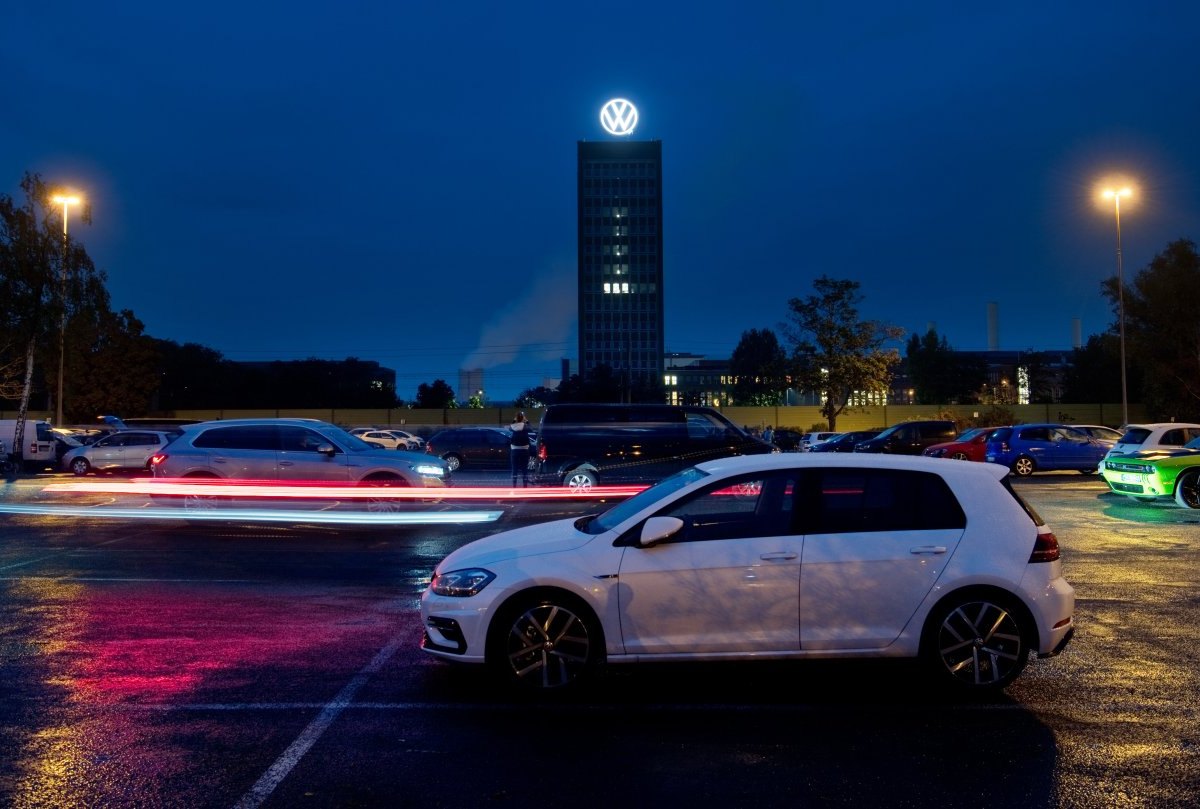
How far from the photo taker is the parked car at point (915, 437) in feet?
114

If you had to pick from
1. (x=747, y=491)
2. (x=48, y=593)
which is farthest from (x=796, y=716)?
(x=48, y=593)

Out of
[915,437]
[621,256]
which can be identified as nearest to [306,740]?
[915,437]

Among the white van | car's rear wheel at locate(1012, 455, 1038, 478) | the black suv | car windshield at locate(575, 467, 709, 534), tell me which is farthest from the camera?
Result: the white van

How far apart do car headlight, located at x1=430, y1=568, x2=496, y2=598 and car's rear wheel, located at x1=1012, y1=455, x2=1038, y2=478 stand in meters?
24.7

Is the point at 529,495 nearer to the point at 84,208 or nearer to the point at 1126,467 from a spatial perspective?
the point at 1126,467

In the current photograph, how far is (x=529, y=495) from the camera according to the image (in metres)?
19.3

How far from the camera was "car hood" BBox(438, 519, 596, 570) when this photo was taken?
637 centimetres

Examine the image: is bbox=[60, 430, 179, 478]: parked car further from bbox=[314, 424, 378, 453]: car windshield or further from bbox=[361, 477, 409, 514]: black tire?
bbox=[361, 477, 409, 514]: black tire

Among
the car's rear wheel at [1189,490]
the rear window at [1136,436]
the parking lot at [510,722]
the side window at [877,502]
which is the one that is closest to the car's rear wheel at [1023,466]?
the rear window at [1136,436]

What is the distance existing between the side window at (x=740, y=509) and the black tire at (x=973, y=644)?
44.5 inches

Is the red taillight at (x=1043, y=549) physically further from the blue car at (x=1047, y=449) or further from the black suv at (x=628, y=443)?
the blue car at (x=1047, y=449)

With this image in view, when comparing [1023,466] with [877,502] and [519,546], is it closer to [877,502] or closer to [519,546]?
[877,502]

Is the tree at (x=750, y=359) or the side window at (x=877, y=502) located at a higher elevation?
the tree at (x=750, y=359)

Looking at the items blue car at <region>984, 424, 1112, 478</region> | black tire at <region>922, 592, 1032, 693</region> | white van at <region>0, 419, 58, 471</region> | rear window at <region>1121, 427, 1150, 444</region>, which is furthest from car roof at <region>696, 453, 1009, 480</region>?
white van at <region>0, 419, 58, 471</region>
